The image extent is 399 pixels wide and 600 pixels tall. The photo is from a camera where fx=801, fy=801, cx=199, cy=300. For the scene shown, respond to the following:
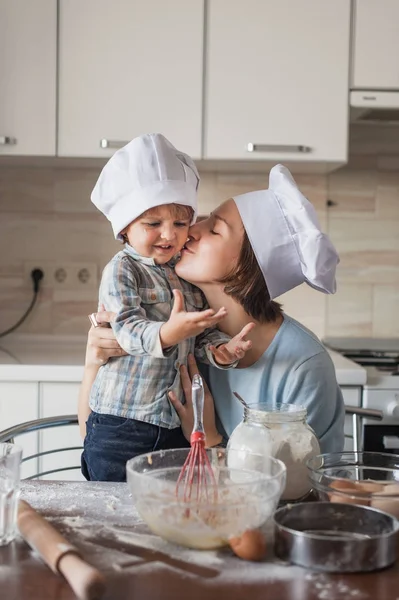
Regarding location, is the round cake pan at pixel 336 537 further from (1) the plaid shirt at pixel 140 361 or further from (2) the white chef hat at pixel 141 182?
(2) the white chef hat at pixel 141 182

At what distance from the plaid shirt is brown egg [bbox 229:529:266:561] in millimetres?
564

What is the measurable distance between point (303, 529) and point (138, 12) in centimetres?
195

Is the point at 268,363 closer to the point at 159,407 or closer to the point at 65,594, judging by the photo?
the point at 159,407

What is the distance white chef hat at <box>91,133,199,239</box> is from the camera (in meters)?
1.41

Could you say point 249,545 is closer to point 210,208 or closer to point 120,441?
point 120,441

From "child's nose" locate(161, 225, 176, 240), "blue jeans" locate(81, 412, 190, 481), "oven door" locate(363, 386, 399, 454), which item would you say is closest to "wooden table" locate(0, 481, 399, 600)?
"blue jeans" locate(81, 412, 190, 481)

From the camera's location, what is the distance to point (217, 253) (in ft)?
4.88

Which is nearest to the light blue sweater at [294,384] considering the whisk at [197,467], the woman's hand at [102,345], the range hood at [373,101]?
the woman's hand at [102,345]

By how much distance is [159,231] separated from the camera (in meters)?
1.45

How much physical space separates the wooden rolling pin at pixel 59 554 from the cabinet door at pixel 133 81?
65.8 inches

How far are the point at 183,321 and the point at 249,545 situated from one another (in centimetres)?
40

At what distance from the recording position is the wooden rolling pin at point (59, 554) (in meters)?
0.78

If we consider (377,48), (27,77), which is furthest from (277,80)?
(27,77)

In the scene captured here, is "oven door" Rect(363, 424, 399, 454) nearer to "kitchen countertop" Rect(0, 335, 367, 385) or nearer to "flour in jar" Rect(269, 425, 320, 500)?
"kitchen countertop" Rect(0, 335, 367, 385)
